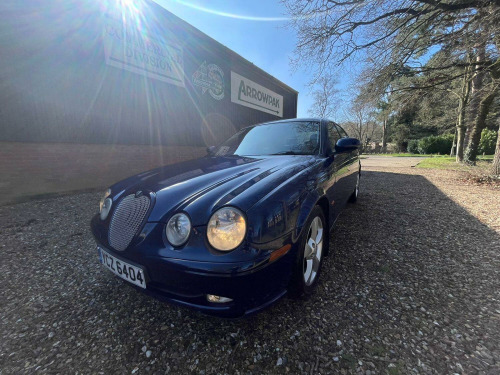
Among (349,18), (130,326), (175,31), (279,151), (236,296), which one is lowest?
(130,326)

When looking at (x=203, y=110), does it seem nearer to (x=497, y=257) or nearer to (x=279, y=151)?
(x=279, y=151)

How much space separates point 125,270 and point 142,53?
6.29 m

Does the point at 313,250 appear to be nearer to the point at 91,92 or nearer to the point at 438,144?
the point at 91,92

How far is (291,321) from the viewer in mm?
1500

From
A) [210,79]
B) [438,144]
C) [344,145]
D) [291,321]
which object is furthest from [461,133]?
[438,144]

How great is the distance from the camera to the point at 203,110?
7785mm

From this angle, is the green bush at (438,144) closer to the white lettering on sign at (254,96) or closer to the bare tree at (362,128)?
the bare tree at (362,128)

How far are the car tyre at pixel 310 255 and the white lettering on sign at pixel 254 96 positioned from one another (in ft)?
26.8

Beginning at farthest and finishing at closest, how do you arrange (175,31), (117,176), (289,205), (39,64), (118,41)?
(175,31)
(117,176)
(118,41)
(39,64)
(289,205)

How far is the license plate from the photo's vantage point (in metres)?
1.34

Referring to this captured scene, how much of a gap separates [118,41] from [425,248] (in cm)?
728

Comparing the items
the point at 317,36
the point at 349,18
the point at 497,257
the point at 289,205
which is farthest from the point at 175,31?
the point at 497,257

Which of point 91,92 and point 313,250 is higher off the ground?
point 91,92

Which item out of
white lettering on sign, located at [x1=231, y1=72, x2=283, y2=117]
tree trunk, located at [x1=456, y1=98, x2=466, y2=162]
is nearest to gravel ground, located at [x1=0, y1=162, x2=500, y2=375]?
white lettering on sign, located at [x1=231, y1=72, x2=283, y2=117]
